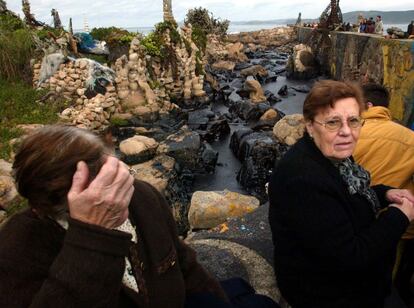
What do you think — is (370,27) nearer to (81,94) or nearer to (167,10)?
(167,10)

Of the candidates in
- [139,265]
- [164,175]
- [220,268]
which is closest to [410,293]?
[220,268]

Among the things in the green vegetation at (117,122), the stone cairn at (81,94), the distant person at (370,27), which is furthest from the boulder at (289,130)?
the distant person at (370,27)

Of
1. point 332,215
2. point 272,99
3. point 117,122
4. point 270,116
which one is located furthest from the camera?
point 272,99

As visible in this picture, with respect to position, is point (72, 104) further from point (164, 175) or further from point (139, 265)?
point (139, 265)

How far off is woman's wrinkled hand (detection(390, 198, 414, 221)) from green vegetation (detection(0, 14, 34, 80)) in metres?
15.1

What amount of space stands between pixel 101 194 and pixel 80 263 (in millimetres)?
270

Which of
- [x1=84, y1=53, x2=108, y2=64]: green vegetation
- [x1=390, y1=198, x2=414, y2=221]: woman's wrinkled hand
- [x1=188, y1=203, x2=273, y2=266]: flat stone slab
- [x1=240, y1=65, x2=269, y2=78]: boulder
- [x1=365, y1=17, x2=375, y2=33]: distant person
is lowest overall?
[x1=240, y1=65, x2=269, y2=78]: boulder

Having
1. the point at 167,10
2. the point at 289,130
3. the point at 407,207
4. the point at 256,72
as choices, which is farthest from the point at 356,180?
the point at 256,72

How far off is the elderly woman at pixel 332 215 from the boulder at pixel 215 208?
2.95 m

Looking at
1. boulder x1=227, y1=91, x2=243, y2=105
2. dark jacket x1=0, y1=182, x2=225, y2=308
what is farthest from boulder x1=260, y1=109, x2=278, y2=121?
dark jacket x1=0, y1=182, x2=225, y2=308

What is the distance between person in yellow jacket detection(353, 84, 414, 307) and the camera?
8.71 ft

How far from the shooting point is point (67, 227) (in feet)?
4.55

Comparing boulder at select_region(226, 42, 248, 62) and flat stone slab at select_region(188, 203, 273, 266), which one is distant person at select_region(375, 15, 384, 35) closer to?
boulder at select_region(226, 42, 248, 62)

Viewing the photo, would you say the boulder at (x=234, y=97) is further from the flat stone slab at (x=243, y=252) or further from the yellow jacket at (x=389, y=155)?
the yellow jacket at (x=389, y=155)
